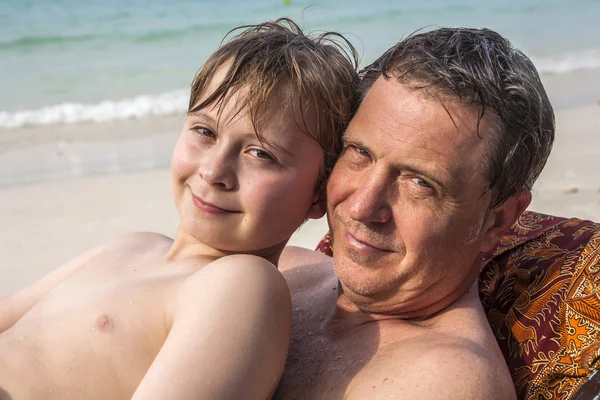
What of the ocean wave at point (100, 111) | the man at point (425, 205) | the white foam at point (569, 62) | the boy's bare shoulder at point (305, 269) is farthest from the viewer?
the white foam at point (569, 62)

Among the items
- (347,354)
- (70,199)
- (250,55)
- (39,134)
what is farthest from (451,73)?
(39,134)

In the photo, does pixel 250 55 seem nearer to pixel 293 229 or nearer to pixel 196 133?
pixel 196 133

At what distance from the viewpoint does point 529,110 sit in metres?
2.52

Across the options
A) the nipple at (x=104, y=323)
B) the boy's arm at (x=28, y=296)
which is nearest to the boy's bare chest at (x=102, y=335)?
the nipple at (x=104, y=323)

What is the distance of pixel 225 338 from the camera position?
2.25 m

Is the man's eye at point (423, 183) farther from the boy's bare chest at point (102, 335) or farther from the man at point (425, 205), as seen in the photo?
the boy's bare chest at point (102, 335)

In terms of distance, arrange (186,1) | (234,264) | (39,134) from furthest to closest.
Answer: (186,1), (39,134), (234,264)

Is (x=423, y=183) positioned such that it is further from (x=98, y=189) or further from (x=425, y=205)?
(x=98, y=189)

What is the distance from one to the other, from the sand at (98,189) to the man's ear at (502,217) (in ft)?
7.22

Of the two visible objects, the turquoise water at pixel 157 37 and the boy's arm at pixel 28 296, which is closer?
the boy's arm at pixel 28 296

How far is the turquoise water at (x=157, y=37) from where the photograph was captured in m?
9.85

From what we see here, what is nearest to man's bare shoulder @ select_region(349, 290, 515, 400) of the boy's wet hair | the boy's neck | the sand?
the boy's neck

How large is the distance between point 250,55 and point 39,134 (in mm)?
6164

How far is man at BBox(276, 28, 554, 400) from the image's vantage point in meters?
2.46
